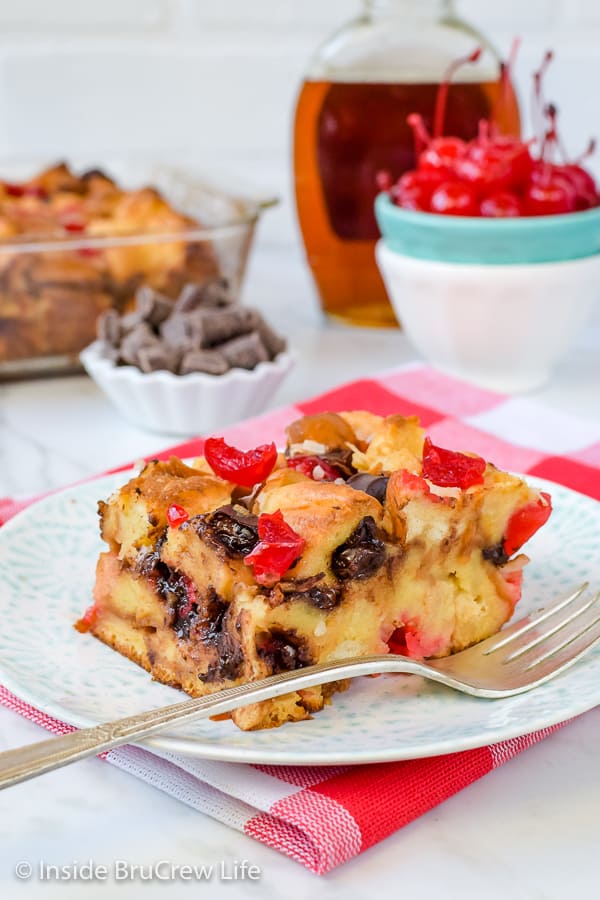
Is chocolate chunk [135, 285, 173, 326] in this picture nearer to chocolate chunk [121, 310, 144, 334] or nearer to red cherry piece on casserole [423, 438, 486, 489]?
chocolate chunk [121, 310, 144, 334]

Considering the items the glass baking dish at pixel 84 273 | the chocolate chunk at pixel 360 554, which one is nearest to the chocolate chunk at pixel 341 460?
the chocolate chunk at pixel 360 554

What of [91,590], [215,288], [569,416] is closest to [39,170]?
[215,288]

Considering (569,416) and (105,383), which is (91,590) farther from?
(569,416)

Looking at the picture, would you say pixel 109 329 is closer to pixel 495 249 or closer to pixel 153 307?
pixel 153 307

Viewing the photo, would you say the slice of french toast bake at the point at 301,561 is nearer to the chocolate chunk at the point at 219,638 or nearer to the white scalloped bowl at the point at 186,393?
the chocolate chunk at the point at 219,638

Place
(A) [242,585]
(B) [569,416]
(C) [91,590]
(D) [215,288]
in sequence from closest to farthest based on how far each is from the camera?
(A) [242,585] < (C) [91,590] < (B) [569,416] < (D) [215,288]
